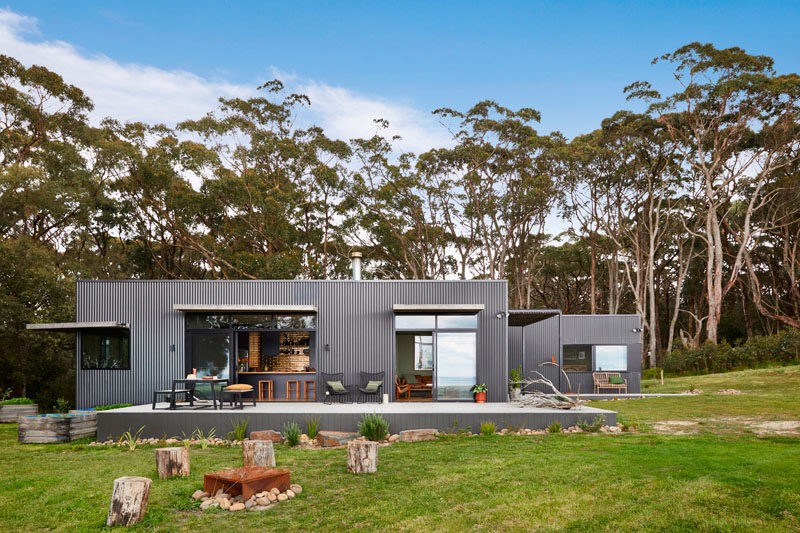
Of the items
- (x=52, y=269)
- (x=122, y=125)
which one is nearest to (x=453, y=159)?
(x=122, y=125)

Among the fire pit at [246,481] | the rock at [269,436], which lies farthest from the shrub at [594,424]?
the fire pit at [246,481]

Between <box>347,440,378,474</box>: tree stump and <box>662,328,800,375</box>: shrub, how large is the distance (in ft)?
61.4

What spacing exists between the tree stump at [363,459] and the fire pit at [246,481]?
108 centimetres

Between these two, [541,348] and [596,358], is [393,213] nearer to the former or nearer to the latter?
[541,348]

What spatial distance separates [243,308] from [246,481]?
21.5 ft

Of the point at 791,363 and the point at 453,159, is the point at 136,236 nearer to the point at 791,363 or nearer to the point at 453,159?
the point at 453,159

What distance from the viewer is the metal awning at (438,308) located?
38.1 feet

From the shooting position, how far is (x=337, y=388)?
11578mm

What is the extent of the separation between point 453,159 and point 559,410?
665 inches

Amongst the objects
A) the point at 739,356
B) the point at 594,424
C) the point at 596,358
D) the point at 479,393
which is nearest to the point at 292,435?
the point at 479,393

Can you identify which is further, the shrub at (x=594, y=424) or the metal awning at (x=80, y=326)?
the metal awning at (x=80, y=326)

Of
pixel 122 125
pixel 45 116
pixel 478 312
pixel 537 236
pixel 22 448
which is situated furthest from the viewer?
pixel 537 236

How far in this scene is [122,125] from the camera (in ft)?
79.2

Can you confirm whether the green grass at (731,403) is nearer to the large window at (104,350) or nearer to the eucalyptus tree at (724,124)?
the eucalyptus tree at (724,124)
